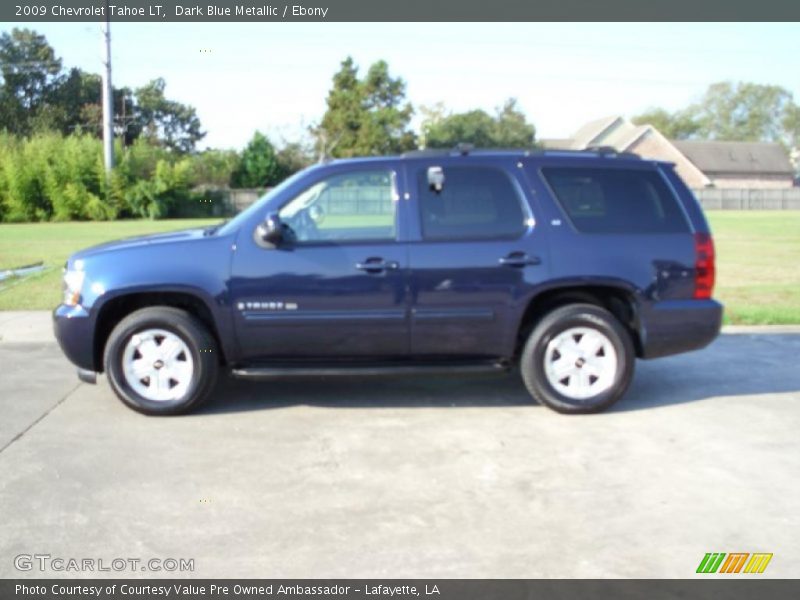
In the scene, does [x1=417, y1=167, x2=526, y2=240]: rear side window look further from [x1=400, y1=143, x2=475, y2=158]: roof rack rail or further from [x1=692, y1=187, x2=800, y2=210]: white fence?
[x1=692, y1=187, x2=800, y2=210]: white fence

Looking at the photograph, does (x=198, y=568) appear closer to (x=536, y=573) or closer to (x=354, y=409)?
(x=536, y=573)

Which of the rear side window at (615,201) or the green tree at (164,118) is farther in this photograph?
the green tree at (164,118)

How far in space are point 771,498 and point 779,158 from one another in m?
93.9

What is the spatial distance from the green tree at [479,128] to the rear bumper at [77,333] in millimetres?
46206

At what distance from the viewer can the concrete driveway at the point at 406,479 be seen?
3838mm

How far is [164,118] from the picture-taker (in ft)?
271

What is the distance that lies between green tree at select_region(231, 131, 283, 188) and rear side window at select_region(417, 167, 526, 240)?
52385 mm

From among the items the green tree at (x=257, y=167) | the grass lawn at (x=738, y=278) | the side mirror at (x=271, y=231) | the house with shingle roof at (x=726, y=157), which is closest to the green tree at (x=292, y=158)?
the green tree at (x=257, y=167)

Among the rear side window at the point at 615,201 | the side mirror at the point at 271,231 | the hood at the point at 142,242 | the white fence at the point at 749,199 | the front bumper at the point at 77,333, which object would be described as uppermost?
the white fence at the point at 749,199

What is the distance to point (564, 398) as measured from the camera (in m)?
5.96

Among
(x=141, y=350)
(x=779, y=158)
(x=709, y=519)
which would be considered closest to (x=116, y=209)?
(x=141, y=350)

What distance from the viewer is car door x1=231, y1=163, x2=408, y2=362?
18.9ft

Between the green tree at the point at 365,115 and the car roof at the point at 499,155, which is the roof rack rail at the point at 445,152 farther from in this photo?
the green tree at the point at 365,115

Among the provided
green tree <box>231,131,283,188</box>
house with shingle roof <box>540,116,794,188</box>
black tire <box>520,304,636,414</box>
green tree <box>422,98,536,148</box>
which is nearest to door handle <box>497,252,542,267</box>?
black tire <box>520,304,636,414</box>
